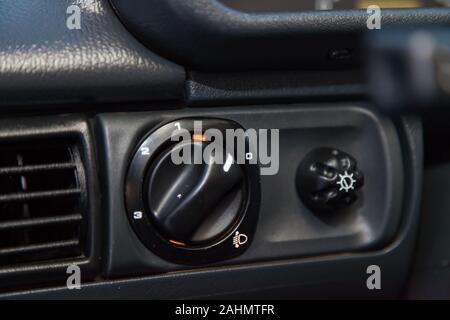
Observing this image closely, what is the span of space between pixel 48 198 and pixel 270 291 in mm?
294

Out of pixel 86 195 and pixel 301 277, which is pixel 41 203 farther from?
pixel 301 277

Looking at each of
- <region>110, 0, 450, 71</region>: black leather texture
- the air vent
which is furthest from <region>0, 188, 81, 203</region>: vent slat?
<region>110, 0, 450, 71</region>: black leather texture

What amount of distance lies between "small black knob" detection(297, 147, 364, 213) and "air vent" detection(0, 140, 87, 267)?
0.26 m

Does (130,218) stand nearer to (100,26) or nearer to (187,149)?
(187,149)

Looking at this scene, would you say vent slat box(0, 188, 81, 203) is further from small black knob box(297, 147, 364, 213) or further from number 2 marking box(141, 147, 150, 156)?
small black knob box(297, 147, 364, 213)

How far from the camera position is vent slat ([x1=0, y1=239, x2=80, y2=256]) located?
0.74 m

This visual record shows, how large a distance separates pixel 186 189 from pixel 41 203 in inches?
6.1

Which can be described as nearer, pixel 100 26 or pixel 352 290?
pixel 100 26

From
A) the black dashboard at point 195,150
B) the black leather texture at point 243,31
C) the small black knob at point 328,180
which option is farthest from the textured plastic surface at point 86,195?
the small black knob at point 328,180

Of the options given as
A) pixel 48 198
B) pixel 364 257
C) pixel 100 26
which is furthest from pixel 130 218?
pixel 364 257

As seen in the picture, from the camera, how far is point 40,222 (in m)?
0.75

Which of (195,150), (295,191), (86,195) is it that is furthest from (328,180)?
(86,195)

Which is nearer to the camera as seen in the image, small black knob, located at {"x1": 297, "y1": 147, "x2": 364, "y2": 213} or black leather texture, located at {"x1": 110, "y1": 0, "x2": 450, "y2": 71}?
black leather texture, located at {"x1": 110, "y1": 0, "x2": 450, "y2": 71}
